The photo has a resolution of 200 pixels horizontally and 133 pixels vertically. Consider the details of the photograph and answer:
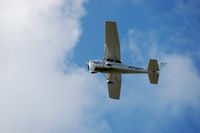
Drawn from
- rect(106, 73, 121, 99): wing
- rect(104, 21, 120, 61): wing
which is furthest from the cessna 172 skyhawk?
rect(106, 73, 121, 99): wing

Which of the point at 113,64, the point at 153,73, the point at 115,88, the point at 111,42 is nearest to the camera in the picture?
the point at 111,42

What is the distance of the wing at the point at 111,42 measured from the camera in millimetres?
63125

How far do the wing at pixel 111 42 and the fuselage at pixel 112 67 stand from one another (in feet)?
1.69

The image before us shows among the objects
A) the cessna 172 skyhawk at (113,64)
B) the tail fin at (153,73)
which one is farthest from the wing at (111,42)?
the tail fin at (153,73)

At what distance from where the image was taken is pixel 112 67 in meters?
64.4

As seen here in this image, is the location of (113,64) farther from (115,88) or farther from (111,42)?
(115,88)

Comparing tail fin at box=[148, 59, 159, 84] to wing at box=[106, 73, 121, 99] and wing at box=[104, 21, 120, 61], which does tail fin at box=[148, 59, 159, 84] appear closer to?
wing at box=[104, 21, 120, 61]

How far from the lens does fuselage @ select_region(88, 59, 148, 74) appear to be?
212 ft

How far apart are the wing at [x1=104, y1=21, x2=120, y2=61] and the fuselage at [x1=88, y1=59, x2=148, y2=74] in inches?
20.3

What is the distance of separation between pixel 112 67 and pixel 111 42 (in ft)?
8.12

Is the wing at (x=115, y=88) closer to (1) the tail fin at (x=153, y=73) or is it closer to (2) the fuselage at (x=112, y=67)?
(2) the fuselage at (x=112, y=67)

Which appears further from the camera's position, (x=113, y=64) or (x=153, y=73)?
(x=113, y=64)

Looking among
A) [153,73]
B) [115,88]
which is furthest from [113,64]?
[115,88]

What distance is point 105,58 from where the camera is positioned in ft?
212
